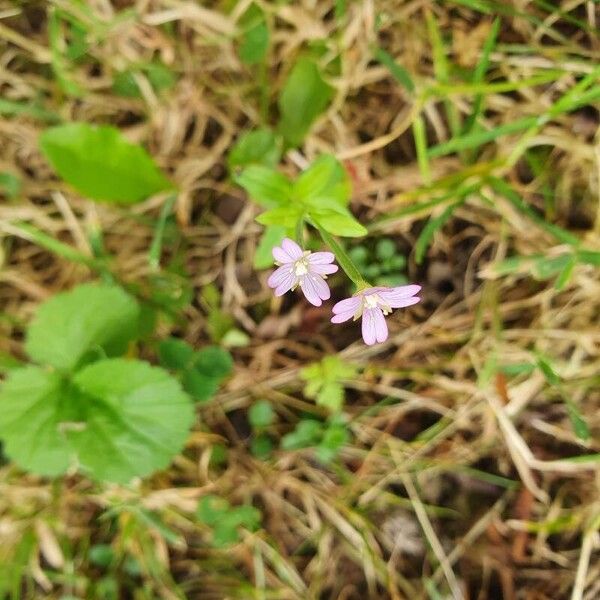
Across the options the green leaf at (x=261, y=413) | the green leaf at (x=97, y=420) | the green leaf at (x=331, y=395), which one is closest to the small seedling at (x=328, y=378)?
the green leaf at (x=331, y=395)

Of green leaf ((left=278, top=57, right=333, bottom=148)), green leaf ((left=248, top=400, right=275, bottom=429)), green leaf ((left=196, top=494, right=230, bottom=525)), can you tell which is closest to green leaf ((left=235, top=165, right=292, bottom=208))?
green leaf ((left=278, top=57, right=333, bottom=148))

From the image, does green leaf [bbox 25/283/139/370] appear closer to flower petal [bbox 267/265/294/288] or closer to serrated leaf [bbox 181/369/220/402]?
serrated leaf [bbox 181/369/220/402]

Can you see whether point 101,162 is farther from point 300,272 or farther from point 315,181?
point 300,272

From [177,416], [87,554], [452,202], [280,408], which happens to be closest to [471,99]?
[452,202]

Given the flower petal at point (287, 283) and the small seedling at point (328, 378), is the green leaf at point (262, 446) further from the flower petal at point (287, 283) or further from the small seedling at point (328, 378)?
the flower petal at point (287, 283)

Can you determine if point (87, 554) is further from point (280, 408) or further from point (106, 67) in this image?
point (106, 67)

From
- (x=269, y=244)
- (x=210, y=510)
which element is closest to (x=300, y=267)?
(x=269, y=244)

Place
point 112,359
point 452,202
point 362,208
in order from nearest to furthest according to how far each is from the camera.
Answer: point 112,359 < point 452,202 < point 362,208

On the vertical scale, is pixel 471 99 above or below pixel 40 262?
above
